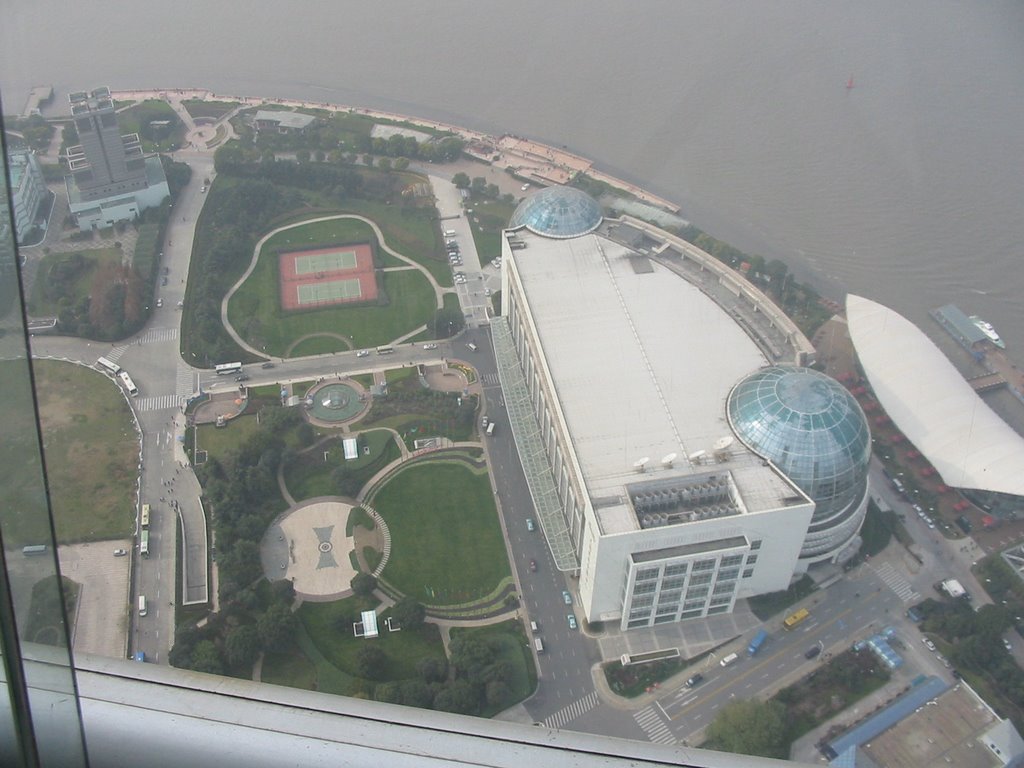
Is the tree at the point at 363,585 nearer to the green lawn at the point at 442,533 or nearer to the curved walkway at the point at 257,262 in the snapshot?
the green lawn at the point at 442,533

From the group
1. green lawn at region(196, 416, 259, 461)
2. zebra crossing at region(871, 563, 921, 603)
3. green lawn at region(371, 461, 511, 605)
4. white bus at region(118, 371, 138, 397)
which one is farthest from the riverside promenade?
white bus at region(118, 371, 138, 397)

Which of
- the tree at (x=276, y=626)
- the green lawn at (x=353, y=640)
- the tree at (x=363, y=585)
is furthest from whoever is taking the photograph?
the tree at (x=363, y=585)

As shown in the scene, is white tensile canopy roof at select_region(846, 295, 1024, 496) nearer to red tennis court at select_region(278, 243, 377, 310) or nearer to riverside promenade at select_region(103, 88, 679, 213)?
riverside promenade at select_region(103, 88, 679, 213)

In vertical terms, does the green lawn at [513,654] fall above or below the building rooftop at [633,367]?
below

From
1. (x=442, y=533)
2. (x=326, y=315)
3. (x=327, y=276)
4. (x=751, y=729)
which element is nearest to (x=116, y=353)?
(x=326, y=315)

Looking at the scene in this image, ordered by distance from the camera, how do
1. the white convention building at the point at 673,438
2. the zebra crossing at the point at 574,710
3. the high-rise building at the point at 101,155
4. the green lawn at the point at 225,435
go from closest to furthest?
the zebra crossing at the point at 574,710
the white convention building at the point at 673,438
the green lawn at the point at 225,435
the high-rise building at the point at 101,155

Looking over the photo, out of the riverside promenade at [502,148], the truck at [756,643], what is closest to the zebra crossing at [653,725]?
the truck at [756,643]
